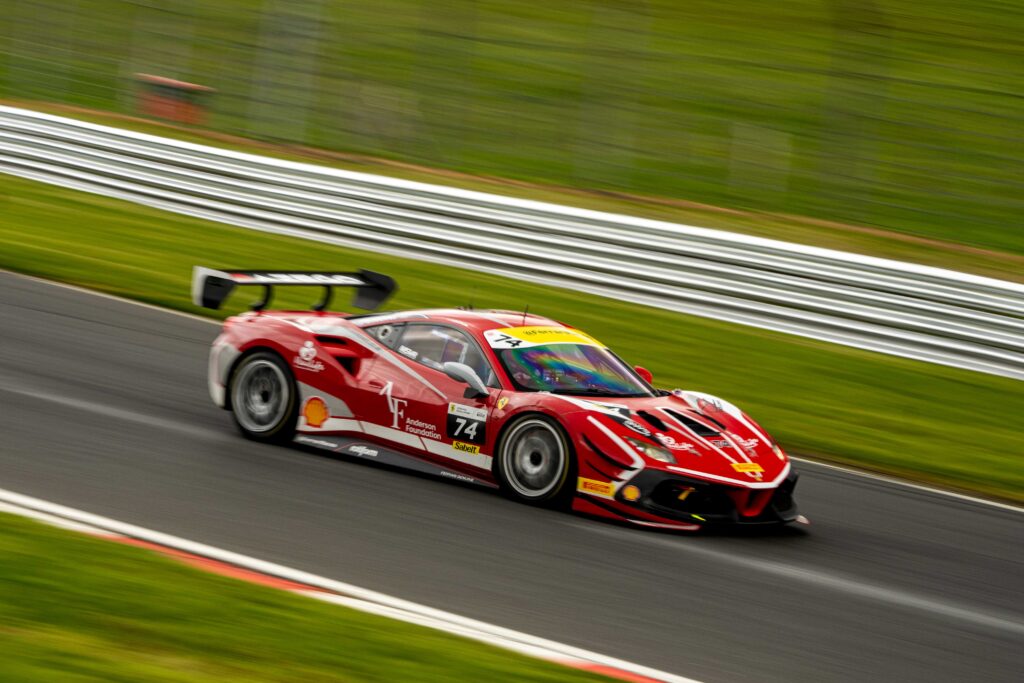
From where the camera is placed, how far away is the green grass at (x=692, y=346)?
10.8 metres

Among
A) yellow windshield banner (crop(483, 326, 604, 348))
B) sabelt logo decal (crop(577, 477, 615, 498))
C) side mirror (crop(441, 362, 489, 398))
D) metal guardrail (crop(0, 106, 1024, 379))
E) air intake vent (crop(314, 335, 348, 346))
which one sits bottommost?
sabelt logo decal (crop(577, 477, 615, 498))

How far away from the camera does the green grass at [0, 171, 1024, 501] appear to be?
10797 millimetres

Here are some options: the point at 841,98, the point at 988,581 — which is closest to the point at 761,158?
the point at 841,98

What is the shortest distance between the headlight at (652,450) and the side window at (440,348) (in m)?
1.10

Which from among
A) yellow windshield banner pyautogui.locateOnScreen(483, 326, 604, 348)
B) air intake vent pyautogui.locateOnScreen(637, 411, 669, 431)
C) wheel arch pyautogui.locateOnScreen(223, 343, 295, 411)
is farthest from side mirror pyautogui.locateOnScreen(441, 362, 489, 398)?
wheel arch pyautogui.locateOnScreen(223, 343, 295, 411)

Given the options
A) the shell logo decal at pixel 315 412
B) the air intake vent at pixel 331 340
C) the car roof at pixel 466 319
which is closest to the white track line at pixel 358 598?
the shell logo decal at pixel 315 412

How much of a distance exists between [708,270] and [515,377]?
5620mm

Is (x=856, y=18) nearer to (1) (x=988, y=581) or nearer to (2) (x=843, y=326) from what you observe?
(2) (x=843, y=326)

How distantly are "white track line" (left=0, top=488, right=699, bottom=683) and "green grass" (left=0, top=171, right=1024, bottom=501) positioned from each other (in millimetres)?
5454

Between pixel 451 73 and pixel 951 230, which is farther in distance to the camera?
pixel 451 73

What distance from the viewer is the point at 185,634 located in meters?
4.93

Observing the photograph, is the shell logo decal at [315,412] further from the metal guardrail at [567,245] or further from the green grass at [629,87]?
the green grass at [629,87]

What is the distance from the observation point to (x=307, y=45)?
17.2m

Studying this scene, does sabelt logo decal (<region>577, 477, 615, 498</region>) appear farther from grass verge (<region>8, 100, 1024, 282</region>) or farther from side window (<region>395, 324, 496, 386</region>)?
grass verge (<region>8, 100, 1024, 282</region>)
